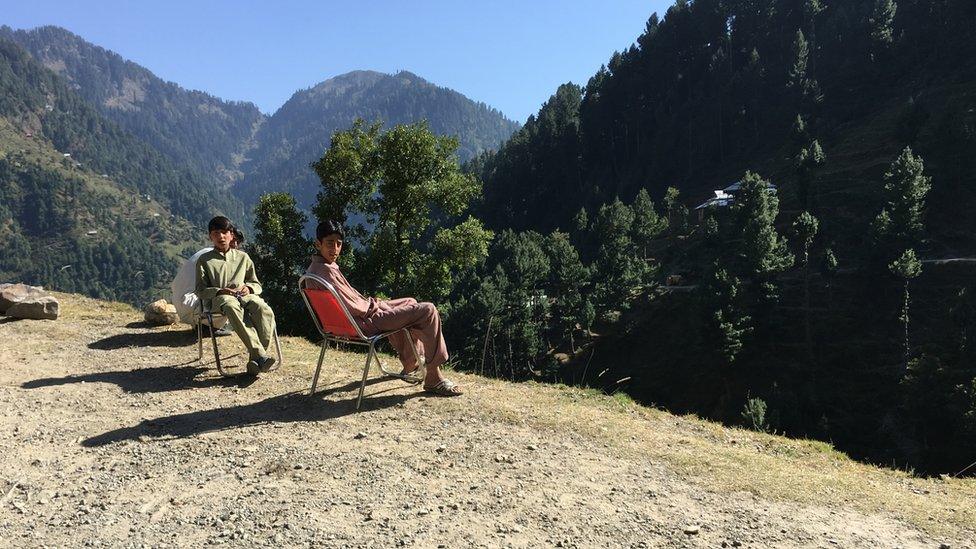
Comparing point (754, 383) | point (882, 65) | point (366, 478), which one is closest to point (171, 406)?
point (366, 478)

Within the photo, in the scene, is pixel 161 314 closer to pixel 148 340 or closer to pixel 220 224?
pixel 148 340

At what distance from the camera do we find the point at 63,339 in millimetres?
9703

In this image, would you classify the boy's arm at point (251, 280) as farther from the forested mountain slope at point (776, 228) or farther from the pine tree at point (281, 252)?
the pine tree at point (281, 252)

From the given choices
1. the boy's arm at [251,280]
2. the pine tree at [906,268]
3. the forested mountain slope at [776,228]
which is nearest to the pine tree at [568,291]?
the forested mountain slope at [776,228]

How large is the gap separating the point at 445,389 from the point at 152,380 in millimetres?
3728

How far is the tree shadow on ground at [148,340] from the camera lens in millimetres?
9398

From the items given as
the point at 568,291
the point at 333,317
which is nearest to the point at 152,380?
the point at 333,317

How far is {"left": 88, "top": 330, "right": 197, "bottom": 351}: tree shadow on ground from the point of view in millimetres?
9398

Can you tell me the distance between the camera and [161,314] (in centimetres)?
1061

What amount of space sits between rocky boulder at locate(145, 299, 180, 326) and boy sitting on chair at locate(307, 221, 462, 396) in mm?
5366

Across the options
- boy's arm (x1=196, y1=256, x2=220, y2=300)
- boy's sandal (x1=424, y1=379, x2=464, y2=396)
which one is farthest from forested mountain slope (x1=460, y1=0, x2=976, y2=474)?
boy's arm (x1=196, y1=256, x2=220, y2=300)

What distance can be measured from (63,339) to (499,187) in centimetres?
11195

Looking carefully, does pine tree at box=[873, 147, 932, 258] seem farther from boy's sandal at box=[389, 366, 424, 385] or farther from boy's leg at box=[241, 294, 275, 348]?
boy's leg at box=[241, 294, 275, 348]

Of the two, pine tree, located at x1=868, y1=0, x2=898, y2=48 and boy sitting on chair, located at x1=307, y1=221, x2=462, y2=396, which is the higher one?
pine tree, located at x1=868, y1=0, x2=898, y2=48
